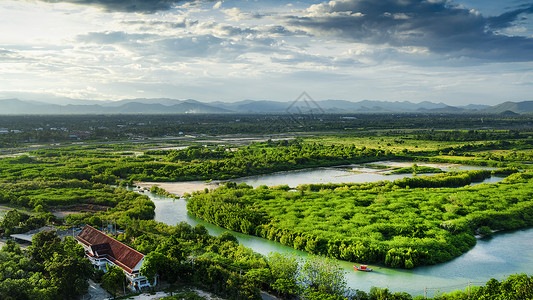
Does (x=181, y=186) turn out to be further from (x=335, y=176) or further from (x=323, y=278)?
(x=323, y=278)

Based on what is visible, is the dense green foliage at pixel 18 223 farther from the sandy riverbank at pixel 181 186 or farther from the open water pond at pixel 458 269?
the open water pond at pixel 458 269

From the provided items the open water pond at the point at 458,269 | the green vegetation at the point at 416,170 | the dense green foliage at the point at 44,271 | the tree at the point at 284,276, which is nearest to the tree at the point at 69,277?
the dense green foliage at the point at 44,271

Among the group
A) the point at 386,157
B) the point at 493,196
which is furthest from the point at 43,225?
the point at 386,157

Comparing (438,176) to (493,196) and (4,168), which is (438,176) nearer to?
(493,196)

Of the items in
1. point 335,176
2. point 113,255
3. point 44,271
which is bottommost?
point 44,271

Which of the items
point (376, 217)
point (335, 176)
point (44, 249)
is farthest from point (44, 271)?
point (335, 176)
